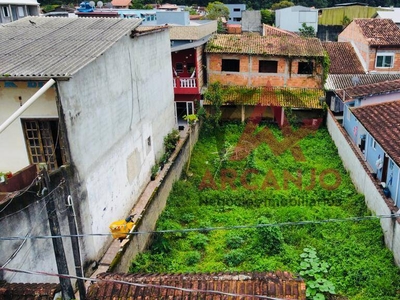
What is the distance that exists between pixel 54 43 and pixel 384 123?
11.8 meters

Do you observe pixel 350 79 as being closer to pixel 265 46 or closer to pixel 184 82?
pixel 265 46

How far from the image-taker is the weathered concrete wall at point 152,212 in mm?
10088

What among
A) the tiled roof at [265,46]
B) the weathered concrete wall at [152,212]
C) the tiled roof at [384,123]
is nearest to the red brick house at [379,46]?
the tiled roof at [265,46]

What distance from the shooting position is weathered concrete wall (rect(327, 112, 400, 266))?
10.6 metres

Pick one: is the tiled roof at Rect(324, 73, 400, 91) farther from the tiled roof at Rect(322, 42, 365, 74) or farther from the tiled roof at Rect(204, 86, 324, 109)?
the tiled roof at Rect(322, 42, 365, 74)

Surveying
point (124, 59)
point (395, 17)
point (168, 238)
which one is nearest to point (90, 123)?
point (124, 59)

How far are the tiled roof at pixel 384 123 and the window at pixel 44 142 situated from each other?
9.46 metres

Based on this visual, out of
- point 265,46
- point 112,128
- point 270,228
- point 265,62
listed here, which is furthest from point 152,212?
point 265,46

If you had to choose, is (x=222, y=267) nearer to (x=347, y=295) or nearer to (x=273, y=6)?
(x=347, y=295)

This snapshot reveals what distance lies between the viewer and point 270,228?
37.8 feet

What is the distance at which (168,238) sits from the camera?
1221 centimetres

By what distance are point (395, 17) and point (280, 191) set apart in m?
31.8

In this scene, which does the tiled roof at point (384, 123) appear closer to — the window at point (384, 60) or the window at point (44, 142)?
the window at point (44, 142)

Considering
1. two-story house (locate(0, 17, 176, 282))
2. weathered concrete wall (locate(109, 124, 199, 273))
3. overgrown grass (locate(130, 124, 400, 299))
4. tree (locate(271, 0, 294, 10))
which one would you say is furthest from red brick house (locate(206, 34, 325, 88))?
tree (locate(271, 0, 294, 10))
